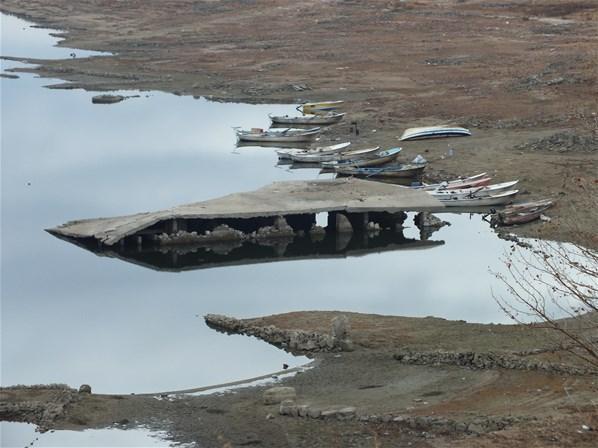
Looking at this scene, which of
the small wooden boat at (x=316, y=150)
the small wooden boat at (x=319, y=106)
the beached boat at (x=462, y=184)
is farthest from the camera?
the small wooden boat at (x=319, y=106)

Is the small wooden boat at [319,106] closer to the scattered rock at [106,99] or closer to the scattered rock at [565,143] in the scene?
the scattered rock at [106,99]

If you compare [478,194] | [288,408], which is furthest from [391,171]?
[288,408]

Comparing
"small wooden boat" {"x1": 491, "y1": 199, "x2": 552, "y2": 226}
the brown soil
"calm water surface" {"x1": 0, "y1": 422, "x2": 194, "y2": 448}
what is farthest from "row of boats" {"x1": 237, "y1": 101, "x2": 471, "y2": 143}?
"calm water surface" {"x1": 0, "y1": 422, "x2": 194, "y2": 448}

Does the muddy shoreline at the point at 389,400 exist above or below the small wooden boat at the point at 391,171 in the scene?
above

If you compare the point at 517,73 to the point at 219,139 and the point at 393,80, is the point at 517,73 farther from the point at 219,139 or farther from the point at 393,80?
the point at 219,139

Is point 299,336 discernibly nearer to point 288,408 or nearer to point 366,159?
point 288,408

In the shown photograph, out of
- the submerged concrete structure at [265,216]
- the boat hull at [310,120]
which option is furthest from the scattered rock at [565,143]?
the boat hull at [310,120]
